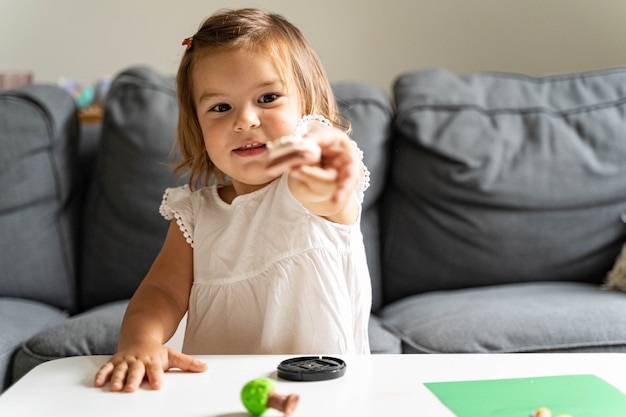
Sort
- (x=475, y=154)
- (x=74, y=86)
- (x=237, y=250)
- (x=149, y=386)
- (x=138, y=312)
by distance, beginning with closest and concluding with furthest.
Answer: (x=149, y=386) < (x=138, y=312) < (x=237, y=250) < (x=475, y=154) < (x=74, y=86)

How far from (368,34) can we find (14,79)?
1140 millimetres

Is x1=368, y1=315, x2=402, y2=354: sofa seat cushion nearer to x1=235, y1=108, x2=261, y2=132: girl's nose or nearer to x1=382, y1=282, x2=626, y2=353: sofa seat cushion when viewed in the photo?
x1=382, y1=282, x2=626, y2=353: sofa seat cushion

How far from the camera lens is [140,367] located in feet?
2.85

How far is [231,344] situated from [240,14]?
0.49m

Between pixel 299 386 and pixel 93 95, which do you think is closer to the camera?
pixel 299 386

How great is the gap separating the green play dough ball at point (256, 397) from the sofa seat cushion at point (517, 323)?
2.81 feet

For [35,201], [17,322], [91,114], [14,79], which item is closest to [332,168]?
[17,322]

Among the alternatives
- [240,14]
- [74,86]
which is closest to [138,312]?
[240,14]

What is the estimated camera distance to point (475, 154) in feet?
6.48

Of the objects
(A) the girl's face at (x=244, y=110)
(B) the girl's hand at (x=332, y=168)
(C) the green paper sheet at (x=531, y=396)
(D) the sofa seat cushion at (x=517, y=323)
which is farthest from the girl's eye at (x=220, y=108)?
(D) the sofa seat cushion at (x=517, y=323)

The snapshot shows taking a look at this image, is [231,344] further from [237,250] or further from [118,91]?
[118,91]

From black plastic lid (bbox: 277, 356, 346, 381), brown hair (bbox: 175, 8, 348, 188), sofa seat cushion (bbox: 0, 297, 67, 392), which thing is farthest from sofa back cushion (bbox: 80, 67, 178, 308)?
black plastic lid (bbox: 277, 356, 346, 381)

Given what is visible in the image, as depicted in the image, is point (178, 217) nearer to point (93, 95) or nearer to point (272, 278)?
point (272, 278)

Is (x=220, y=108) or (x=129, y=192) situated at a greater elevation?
(x=220, y=108)
